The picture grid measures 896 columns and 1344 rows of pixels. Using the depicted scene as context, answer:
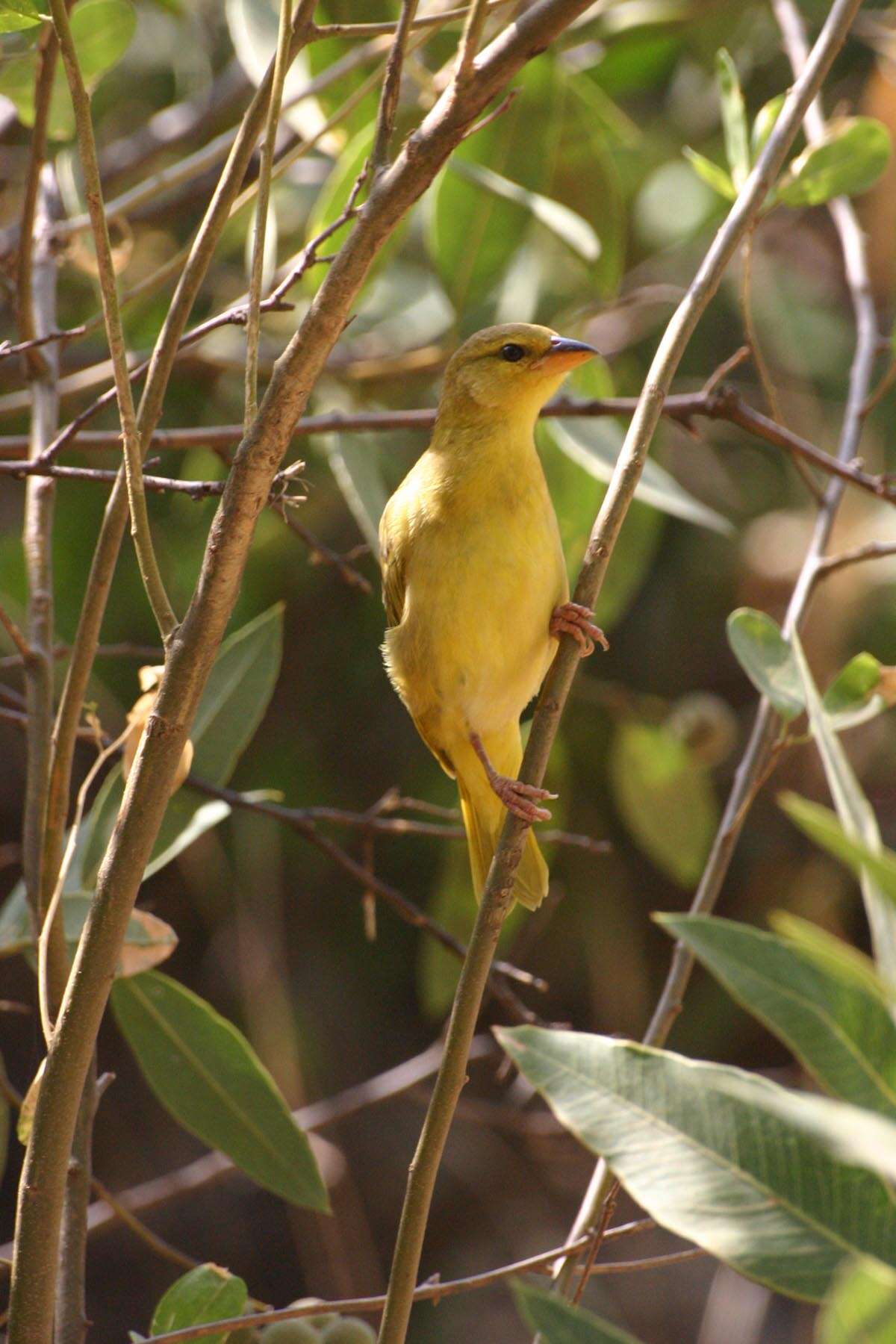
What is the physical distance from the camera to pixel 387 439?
3.97m

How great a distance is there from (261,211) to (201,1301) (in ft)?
4.20

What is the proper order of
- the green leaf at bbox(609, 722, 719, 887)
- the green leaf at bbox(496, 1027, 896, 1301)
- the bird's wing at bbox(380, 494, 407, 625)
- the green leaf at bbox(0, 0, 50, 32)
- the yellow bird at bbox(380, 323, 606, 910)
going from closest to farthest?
the green leaf at bbox(496, 1027, 896, 1301) < the green leaf at bbox(0, 0, 50, 32) < the yellow bird at bbox(380, 323, 606, 910) < the bird's wing at bbox(380, 494, 407, 625) < the green leaf at bbox(609, 722, 719, 887)

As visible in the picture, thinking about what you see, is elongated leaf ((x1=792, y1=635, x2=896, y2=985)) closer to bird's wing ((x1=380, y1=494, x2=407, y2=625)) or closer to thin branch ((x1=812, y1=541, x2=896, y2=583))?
thin branch ((x1=812, y1=541, x2=896, y2=583))

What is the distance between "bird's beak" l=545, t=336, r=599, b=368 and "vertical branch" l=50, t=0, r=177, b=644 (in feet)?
5.29

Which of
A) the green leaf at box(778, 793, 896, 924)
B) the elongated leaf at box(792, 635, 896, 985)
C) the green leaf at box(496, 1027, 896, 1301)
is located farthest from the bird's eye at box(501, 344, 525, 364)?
the green leaf at box(778, 793, 896, 924)

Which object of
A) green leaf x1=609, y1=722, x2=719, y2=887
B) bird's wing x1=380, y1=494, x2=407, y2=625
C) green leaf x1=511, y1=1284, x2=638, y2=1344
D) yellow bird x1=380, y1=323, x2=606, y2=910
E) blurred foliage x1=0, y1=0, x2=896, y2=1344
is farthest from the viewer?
green leaf x1=609, y1=722, x2=719, y2=887

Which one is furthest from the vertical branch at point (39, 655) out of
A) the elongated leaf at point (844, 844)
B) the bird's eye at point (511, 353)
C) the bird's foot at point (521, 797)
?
the elongated leaf at point (844, 844)

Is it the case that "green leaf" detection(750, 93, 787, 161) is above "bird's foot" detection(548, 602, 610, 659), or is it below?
above

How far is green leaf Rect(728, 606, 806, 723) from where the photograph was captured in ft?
5.57

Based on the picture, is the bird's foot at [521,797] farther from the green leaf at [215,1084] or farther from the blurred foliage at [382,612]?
the blurred foliage at [382,612]

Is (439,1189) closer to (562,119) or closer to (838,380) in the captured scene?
(838,380)

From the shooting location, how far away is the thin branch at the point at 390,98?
1.41 meters

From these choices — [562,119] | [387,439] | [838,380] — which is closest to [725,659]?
[838,380]

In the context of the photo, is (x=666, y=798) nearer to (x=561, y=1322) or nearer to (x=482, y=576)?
(x=482, y=576)
